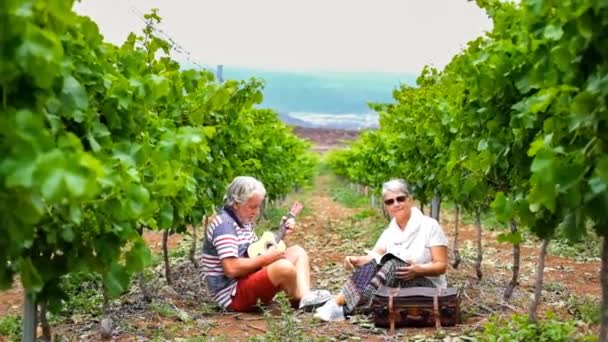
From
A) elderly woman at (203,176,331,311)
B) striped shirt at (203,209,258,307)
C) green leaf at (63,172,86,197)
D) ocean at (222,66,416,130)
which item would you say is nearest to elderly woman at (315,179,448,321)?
elderly woman at (203,176,331,311)

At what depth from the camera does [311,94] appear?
446 feet

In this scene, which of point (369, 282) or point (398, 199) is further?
point (398, 199)

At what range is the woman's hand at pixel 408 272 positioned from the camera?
6.15 meters

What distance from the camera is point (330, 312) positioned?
6.18m

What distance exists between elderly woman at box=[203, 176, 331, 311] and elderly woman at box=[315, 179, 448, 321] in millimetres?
273

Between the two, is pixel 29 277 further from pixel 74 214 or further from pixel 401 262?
pixel 401 262

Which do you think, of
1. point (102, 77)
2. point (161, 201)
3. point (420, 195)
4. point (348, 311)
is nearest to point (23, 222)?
point (102, 77)

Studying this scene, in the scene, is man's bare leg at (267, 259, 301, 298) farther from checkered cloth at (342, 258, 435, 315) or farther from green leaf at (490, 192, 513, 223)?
green leaf at (490, 192, 513, 223)

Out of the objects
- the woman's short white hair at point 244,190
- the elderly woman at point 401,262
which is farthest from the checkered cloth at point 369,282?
the woman's short white hair at point 244,190

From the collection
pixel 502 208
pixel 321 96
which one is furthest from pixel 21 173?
pixel 321 96

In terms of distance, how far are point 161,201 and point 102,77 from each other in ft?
2.35

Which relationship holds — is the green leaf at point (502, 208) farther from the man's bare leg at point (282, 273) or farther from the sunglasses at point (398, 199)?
the man's bare leg at point (282, 273)

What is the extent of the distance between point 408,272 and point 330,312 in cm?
67

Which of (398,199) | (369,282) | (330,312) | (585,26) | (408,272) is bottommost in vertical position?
(330,312)
